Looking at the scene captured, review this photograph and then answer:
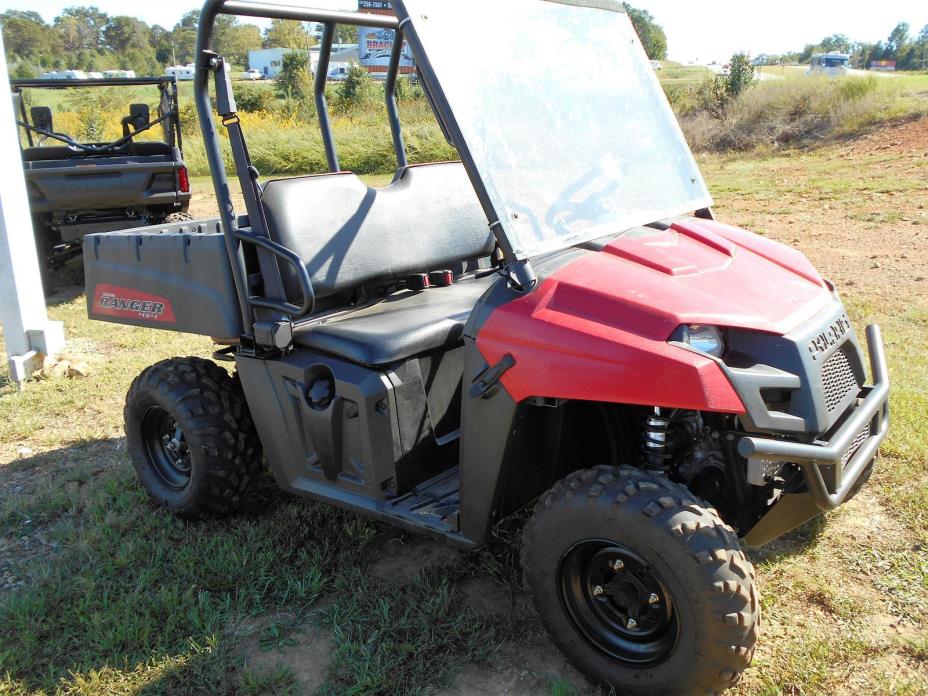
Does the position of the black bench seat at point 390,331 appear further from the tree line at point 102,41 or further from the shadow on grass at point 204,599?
the tree line at point 102,41

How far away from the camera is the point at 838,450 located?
208 centimetres

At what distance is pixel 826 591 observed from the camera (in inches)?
109

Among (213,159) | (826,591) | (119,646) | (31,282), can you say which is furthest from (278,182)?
(31,282)

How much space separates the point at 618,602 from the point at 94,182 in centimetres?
676

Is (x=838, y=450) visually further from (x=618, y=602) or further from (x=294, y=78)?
(x=294, y=78)

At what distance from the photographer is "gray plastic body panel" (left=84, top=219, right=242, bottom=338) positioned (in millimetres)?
2963

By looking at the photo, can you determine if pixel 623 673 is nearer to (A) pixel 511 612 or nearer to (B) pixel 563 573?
(B) pixel 563 573

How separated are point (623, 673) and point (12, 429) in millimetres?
3610

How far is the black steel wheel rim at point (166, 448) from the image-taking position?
11.2 ft

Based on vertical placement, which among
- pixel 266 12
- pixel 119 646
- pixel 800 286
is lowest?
pixel 119 646

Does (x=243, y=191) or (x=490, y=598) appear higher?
(x=243, y=191)

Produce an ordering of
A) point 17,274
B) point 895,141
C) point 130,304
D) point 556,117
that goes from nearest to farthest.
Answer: point 556,117, point 130,304, point 17,274, point 895,141

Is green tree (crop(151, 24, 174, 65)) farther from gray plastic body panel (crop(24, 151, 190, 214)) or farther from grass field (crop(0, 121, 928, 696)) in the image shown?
grass field (crop(0, 121, 928, 696))

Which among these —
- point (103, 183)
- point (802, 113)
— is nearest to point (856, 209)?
point (103, 183)
